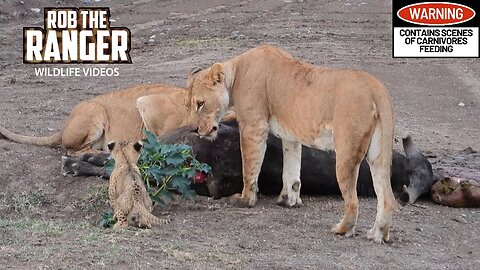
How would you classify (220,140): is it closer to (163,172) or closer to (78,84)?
(163,172)

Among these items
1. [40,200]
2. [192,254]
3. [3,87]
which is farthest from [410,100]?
[192,254]

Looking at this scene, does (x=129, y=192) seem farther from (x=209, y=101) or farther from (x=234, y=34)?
(x=234, y=34)

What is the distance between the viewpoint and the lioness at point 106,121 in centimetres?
855

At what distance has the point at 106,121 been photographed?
8.88m

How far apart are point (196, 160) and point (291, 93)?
89 centimetres

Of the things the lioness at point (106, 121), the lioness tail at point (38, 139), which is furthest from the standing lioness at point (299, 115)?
the lioness tail at point (38, 139)

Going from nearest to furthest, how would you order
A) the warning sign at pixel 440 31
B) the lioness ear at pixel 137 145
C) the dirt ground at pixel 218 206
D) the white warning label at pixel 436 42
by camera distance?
the dirt ground at pixel 218 206, the lioness ear at pixel 137 145, the warning sign at pixel 440 31, the white warning label at pixel 436 42

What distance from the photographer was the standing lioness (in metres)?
6.49

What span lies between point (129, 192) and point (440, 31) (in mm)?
10638

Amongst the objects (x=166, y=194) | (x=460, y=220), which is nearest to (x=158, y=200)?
(x=166, y=194)

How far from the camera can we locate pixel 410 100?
13.6 meters

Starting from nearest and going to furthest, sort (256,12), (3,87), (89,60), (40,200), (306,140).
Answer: (306,140), (40,200), (3,87), (89,60), (256,12)

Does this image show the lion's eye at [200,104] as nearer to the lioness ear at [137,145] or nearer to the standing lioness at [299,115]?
the standing lioness at [299,115]

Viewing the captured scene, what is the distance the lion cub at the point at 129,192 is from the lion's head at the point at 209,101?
1.99 feet
